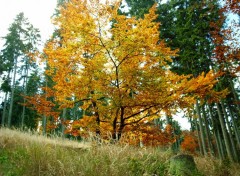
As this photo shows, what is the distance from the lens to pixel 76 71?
7816 mm

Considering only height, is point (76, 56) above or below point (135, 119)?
above

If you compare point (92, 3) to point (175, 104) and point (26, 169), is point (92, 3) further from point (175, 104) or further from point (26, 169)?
point (26, 169)

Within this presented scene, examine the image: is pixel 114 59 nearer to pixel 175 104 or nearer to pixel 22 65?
pixel 175 104

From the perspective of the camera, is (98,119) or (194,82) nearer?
(194,82)

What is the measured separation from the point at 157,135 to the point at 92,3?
571 centimetres

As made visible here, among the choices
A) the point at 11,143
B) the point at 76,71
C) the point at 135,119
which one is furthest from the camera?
the point at 135,119

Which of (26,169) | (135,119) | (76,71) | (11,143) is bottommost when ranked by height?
(26,169)

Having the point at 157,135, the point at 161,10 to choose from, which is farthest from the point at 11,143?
the point at 161,10

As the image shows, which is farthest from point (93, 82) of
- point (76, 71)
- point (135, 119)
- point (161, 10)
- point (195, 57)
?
point (161, 10)

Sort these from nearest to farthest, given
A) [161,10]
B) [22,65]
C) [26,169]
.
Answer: [26,169]
[161,10]
[22,65]

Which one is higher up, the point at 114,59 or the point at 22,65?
the point at 22,65

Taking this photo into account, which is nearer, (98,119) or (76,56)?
(76,56)

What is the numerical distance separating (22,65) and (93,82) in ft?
87.3

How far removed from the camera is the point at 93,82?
7398mm
